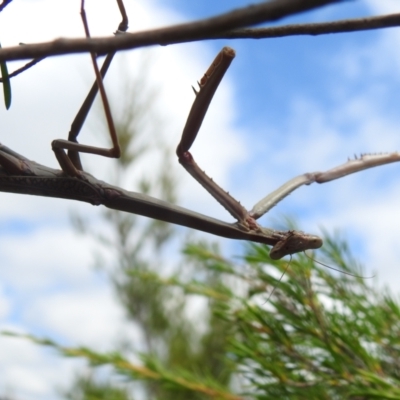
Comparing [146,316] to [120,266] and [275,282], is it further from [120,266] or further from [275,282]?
[275,282]

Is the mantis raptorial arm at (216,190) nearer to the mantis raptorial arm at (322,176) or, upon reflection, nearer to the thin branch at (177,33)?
the mantis raptorial arm at (322,176)

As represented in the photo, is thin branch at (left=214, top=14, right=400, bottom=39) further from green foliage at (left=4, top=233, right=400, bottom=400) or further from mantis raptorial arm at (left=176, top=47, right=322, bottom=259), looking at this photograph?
green foliage at (left=4, top=233, right=400, bottom=400)

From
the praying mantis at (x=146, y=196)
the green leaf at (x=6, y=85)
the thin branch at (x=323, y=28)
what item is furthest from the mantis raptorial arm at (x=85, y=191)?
the thin branch at (x=323, y=28)

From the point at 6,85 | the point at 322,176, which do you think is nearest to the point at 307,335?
the point at 322,176

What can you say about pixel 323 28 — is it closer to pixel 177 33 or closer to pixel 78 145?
pixel 177 33

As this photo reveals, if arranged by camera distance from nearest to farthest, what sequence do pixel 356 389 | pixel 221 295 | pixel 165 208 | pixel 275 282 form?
pixel 165 208, pixel 356 389, pixel 275 282, pixel 221 295

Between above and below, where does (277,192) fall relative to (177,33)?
above

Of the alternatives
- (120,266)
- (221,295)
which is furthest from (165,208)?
(120,266)
